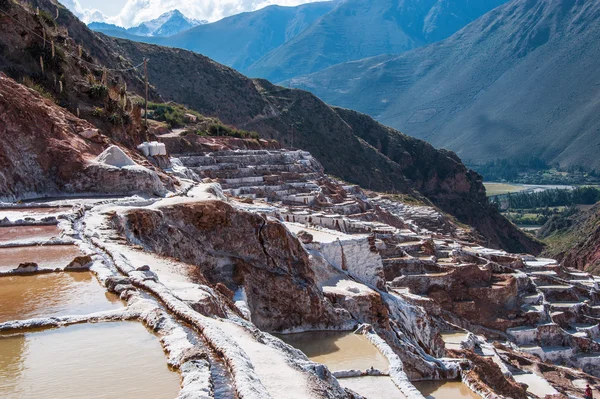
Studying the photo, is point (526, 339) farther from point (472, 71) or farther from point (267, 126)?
point (472, 71)

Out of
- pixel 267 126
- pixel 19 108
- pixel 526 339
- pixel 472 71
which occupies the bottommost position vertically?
pixel 526 339

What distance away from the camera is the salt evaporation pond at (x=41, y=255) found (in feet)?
28.3

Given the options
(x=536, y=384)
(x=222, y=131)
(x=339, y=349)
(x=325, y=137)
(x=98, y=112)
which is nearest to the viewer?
(x=339, y=349)

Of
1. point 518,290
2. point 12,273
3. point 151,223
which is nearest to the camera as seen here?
point 12,273

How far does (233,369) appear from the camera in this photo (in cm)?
521

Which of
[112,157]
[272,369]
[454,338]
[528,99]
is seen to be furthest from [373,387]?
[528,99]

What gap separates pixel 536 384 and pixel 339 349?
9331mm

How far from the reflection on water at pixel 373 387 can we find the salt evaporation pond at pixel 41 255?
14.3 feet

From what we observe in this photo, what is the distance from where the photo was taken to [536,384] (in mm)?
17547

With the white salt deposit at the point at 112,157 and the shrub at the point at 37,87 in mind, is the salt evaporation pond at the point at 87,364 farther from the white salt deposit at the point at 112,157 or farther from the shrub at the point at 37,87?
the shrub at the point at 37,87

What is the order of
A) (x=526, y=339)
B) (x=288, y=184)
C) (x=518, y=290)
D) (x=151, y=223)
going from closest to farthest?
1. (x=151, y=223)
2. (x=526, y=339)
3. (x=518, y=290)
4. (x=288, y=184)

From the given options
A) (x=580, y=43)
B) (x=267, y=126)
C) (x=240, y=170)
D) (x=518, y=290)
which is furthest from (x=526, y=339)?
(x=580, y=43)

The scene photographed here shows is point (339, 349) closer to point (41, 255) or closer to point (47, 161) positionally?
point (41, 255)

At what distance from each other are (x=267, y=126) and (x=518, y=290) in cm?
5256
